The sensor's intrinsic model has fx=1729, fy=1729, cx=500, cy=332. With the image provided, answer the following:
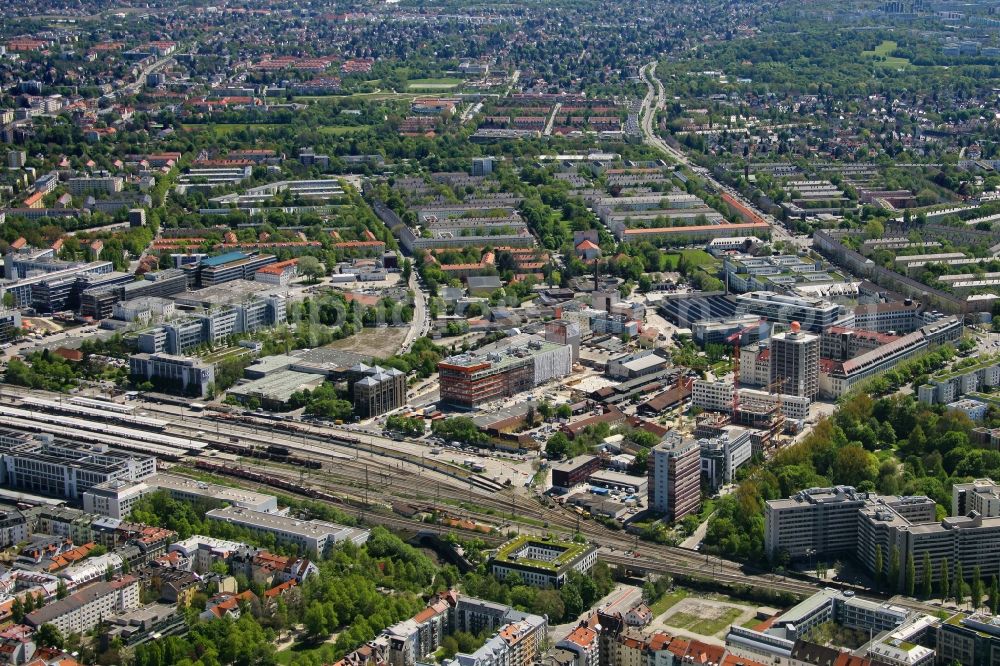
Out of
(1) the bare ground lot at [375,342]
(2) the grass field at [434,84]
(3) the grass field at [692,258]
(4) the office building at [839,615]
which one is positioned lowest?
(2) the grass field at [434,84]

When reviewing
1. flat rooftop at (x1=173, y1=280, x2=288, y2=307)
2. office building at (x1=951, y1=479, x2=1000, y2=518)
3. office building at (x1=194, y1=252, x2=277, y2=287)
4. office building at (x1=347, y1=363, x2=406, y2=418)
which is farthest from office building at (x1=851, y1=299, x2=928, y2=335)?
office building at (x1=194, y1=252, x2=277, y2=287)

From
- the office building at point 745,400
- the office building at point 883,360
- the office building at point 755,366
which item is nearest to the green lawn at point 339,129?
the office building at point 883,360

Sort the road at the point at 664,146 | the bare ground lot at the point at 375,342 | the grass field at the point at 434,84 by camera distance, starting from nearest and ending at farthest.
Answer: the bare ground lot at the point at 375,342 → the road at the point at 664,146 → the grass field at the point at 434,84

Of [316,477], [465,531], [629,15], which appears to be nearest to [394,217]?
[316,477]

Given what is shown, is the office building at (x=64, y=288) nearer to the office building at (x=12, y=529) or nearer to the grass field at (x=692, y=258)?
the grass field at (x=692, y=258)

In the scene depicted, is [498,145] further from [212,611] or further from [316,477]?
[212,611]

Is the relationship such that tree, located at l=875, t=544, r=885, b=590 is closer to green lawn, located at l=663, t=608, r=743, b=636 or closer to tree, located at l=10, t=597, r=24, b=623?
green lawn, located at l=663, t=608, r=743, b=636
